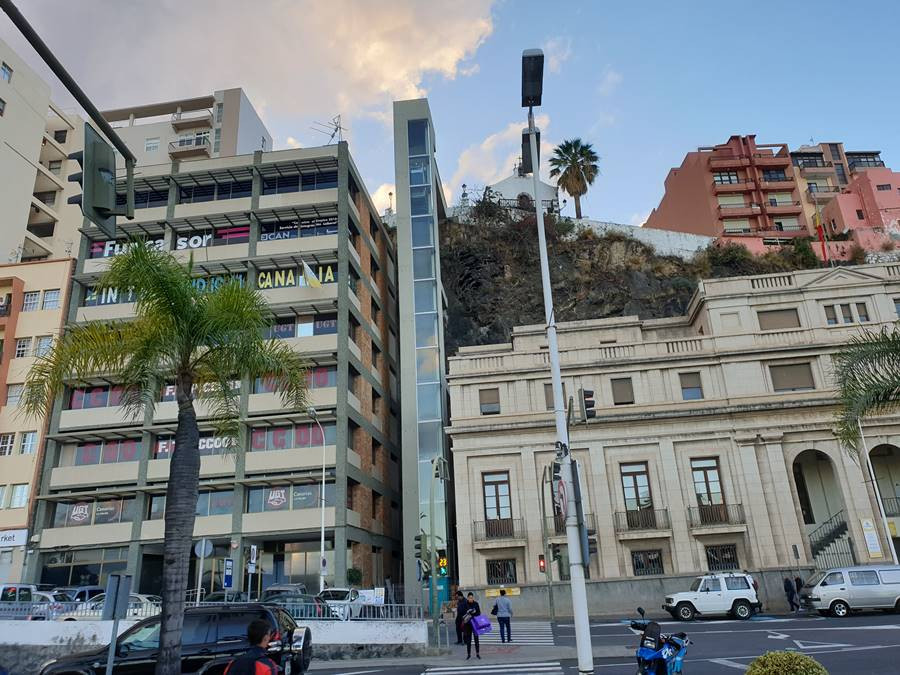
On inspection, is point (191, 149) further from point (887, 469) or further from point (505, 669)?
point (887, 469)

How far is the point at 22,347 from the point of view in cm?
4475

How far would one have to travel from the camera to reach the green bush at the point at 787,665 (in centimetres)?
664

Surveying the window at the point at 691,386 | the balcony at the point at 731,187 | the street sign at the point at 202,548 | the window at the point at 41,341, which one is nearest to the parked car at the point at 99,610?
the street sign at the point at 202,548

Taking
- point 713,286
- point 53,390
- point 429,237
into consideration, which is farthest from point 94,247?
point 713,286

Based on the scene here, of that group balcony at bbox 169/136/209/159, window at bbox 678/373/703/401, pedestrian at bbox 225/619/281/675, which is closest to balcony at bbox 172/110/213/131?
balcony at bbox 169/136/209/159

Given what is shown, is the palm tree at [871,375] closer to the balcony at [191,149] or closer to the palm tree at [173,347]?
the palm tree at [173,347]

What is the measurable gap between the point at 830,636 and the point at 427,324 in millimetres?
32850

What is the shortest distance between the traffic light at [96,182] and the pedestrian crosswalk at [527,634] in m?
19.3

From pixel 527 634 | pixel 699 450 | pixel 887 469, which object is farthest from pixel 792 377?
pixel 527 634

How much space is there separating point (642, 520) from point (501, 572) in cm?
801

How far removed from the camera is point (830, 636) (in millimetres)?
19484

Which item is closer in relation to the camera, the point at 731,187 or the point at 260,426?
the point at 260,426

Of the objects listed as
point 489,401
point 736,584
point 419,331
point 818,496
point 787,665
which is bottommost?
point 787,665

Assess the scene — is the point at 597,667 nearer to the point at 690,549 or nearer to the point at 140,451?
the point at 690,549
